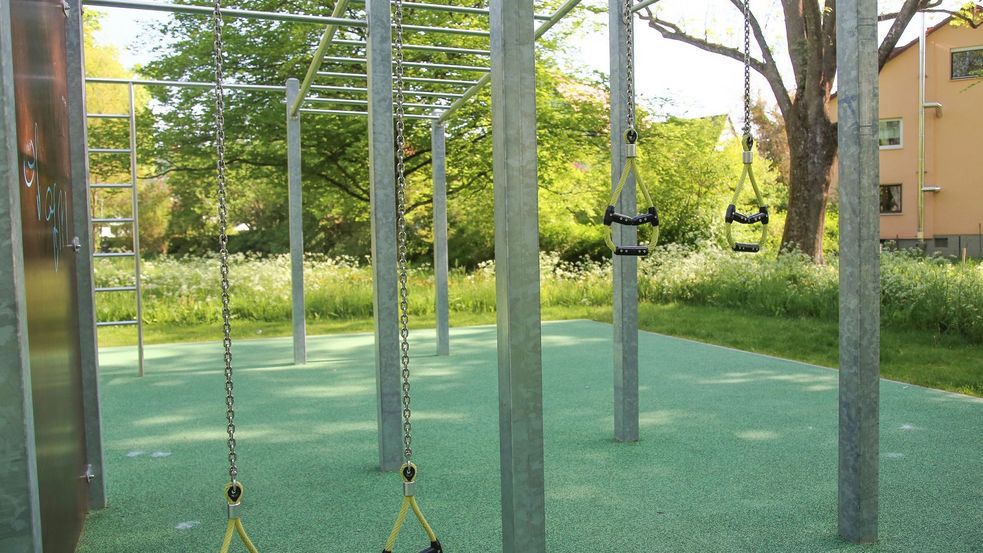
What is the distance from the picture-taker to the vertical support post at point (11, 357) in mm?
2109

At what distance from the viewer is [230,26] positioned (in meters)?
17.2

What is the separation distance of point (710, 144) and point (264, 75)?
11647mm

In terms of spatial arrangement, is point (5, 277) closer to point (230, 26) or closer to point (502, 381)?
point (502, 381)

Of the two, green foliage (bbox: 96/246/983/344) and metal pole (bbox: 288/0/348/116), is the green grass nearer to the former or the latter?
green foliage (bbox: 96/246/983/344)

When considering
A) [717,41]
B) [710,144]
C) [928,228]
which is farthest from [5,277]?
[928,228]

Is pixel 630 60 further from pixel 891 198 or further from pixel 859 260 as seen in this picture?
pixel 891 198

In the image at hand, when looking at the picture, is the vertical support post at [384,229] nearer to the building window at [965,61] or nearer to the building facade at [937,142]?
the building facade at [937,142]

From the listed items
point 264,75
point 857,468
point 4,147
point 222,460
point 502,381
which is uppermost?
point 264,75

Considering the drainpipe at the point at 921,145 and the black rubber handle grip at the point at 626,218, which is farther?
the drainpipe at the point at 921,145

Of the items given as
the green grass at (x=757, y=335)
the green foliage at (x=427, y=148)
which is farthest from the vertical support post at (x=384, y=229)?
the green foliage at (x=427, y=148)

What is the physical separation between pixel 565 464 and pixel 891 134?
2392 centimetres

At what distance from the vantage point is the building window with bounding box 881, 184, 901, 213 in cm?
2461

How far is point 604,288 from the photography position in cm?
1492

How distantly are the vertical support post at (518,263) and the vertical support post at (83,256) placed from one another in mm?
2365
